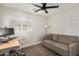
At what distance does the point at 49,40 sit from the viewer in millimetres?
1484

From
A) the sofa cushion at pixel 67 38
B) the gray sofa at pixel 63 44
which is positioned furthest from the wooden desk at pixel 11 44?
the sofa cushion at pixel 67 38

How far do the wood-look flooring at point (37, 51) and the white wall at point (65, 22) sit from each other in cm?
42

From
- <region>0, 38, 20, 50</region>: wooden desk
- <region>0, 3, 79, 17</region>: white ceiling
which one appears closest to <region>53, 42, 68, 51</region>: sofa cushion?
<region>0, 3, 79, 17</region>: white ceiling

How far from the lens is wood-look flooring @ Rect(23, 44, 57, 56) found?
1.35 meters

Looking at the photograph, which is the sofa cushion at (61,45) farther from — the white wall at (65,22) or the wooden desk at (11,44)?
the wooden desk at (11,44)

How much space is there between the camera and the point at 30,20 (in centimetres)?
141

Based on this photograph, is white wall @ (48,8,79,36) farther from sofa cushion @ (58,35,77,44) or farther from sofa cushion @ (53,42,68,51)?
sofa cushion @ (53,42,68,51)

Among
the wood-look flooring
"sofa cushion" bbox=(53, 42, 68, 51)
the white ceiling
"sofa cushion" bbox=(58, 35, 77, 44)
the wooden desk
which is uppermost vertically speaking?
the white ceiling

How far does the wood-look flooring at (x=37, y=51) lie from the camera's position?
1348mm

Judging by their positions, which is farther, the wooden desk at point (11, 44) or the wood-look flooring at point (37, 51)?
the wood-look flooring at point (37, 51)

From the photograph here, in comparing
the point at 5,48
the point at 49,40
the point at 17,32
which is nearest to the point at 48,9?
the point at 49,40

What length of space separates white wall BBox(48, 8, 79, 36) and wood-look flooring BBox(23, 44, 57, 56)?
1.39 ft

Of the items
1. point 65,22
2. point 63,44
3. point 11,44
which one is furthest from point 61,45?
point 11,44

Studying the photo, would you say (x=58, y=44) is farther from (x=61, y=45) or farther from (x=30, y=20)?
(x=30, y=20)
